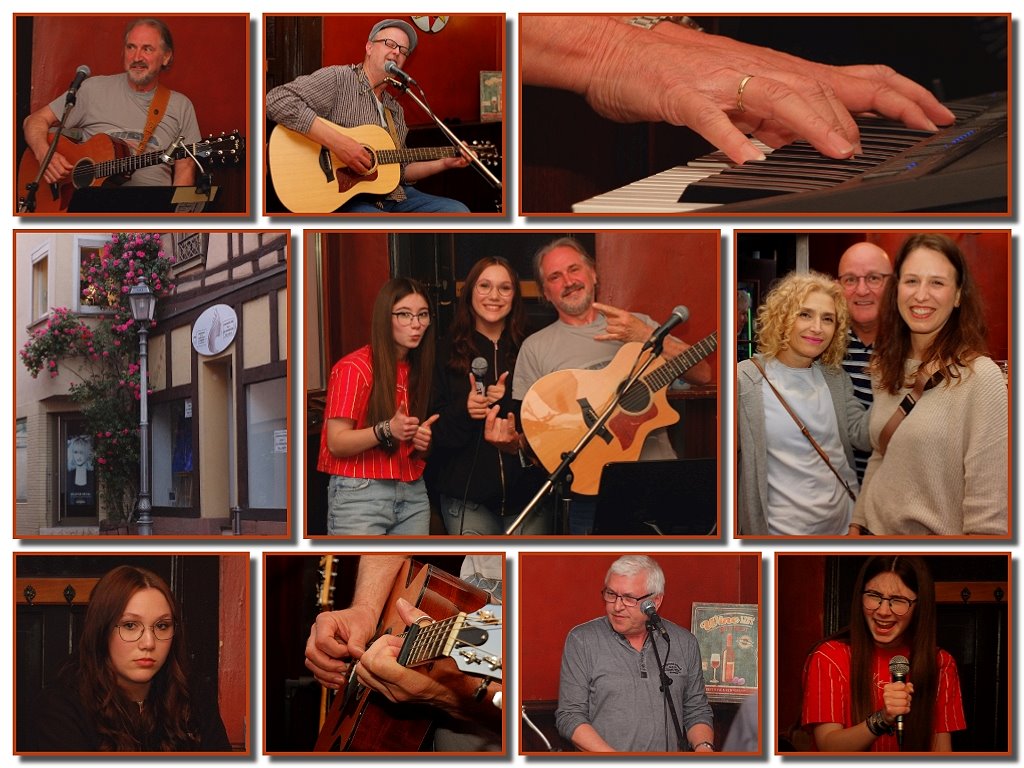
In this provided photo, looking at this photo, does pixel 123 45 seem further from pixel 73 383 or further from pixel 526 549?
pixel 526 549

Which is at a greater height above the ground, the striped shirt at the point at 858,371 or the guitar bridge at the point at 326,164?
the guitar bridge at the point at 326,164

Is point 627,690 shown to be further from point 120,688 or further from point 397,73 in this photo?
point 397,73

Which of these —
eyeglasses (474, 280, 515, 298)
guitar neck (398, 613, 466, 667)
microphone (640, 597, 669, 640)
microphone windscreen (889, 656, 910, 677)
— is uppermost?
eyeglasses (474, 280, 515, 298)

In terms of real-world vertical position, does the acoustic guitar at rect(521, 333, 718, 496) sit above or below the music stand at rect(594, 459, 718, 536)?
above

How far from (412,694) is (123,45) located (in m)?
2.27

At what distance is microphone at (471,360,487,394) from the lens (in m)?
3.79

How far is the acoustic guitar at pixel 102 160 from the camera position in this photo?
12.5ft

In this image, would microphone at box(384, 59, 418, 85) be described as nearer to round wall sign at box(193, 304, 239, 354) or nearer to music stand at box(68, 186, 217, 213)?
music stand at box(68, 186, 217, 213)

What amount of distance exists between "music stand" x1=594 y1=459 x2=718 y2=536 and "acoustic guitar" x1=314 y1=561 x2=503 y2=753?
474mm

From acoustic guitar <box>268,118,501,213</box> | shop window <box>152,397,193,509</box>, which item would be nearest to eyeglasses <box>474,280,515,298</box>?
acoustic guitar <box>268,118,501,213</box>

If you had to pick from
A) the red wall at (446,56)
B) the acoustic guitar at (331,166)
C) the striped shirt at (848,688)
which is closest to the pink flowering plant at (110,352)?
the acoustic guitar at (331,166)

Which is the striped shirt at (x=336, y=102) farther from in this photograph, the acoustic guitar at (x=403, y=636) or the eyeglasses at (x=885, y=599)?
the eyeglasses at (x=885, y=599)

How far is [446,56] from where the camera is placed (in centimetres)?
380

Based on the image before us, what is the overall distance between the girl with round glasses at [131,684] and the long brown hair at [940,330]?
7.85ft
